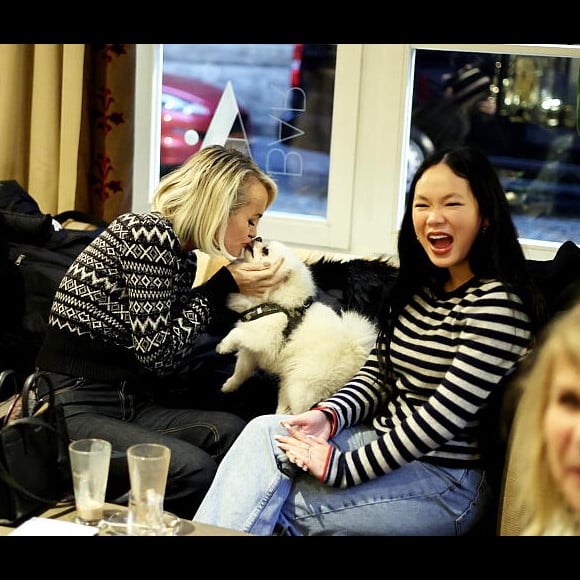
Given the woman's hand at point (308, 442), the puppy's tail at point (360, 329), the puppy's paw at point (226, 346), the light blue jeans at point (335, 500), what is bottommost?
the light blue jeans at point (335, 500)

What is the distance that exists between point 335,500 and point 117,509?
0.47m

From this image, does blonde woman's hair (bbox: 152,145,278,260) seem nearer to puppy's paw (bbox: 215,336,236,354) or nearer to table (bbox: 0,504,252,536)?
puppy's paw (bbox: 215,336,236,354)

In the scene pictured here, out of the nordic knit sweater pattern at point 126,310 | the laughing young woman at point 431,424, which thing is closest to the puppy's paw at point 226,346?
the nordic knit sweater pattern at point 126,310

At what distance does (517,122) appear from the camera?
2.90m

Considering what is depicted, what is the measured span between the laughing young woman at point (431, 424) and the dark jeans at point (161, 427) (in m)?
0.22

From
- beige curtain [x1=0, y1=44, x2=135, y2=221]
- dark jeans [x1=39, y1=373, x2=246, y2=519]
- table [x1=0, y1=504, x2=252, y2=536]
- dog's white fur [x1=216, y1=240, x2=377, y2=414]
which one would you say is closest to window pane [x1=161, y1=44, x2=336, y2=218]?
beige curtain [x1=0, y1=44, x2=135, y2=221]

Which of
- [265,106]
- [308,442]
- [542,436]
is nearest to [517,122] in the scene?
[265,106]

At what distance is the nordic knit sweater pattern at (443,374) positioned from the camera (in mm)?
1698

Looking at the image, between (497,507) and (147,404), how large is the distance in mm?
918

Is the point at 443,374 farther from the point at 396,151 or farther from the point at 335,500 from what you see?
the point at 396,151

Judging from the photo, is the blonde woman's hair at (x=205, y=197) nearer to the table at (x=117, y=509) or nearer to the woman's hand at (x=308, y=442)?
the woman's hand at (x=308, y=442)

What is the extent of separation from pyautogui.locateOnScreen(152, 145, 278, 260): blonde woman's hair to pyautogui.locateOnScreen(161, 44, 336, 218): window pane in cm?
94
